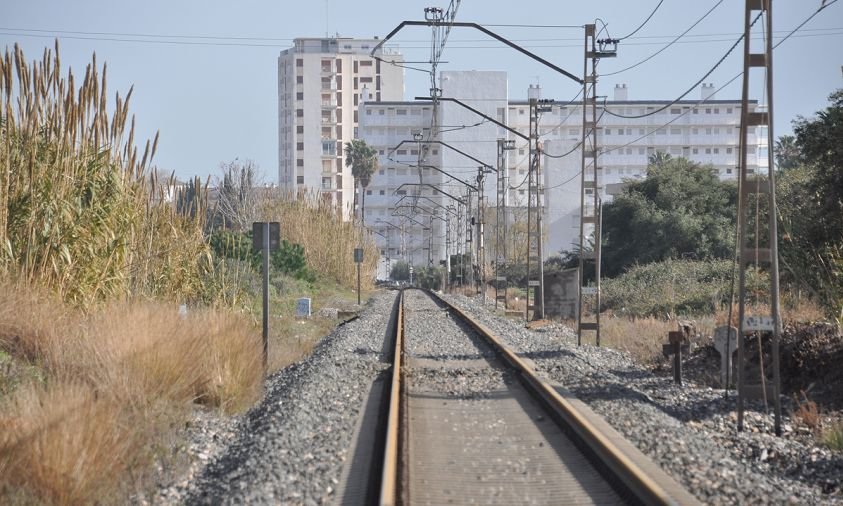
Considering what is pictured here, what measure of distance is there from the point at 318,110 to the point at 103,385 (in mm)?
132211

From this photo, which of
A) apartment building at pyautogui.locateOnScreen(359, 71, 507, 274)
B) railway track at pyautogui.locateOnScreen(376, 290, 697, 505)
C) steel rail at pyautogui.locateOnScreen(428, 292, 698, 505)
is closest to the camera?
steel rail at pyautogui.locateOnScreen(428, 292, 698, 505)

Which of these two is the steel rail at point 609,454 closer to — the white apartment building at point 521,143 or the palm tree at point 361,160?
the palm tree at point 361,160

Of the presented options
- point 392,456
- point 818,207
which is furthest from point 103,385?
point 818,207

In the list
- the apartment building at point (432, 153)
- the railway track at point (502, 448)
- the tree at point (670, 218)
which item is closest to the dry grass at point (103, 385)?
the railway track at point (502, 448)

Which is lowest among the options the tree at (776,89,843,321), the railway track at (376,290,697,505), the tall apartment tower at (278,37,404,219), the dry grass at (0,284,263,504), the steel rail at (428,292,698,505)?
the railway track at (376,290,697,505)

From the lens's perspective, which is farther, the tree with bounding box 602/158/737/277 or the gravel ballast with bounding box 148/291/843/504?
the tree with bounding box 602/158/737/277

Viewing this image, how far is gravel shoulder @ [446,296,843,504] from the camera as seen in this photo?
8.11 m

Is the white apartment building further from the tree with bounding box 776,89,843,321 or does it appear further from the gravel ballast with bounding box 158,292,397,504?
the gravel ballast with bounding box 158,292,397,504

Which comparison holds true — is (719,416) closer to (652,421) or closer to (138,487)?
(652,421)

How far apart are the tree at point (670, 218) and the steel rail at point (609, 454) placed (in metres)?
42.6

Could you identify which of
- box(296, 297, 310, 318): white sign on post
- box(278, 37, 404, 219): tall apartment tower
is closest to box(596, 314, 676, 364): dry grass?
box(296, 297, 310, 318): white sign on post

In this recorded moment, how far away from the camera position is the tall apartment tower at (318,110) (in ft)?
460

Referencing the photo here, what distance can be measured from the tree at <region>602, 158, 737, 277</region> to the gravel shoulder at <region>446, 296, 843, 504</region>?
39.4m

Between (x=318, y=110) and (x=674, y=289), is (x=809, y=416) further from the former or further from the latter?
(x=318, y=110)
